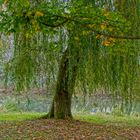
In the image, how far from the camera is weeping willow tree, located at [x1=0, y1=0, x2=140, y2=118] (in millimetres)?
6930

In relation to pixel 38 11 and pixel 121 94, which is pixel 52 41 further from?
pixel 38 11

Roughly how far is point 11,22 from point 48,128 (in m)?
3.72

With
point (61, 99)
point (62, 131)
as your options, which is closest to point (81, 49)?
point (62, 131)

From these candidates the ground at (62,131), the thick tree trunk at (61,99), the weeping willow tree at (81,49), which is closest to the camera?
the weeping willow tree at (81,49)

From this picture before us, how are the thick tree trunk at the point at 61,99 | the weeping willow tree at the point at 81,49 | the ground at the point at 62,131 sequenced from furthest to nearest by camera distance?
the thick tree trunk at the point at 61,99, the ground at the point at 62,131, the weeping willow tree at the point at 81,49

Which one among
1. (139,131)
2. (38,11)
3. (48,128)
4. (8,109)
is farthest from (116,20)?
(8,109)

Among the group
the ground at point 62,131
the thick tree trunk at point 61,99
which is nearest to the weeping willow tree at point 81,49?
the thick tree trunk at point 61,99

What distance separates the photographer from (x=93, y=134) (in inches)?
364

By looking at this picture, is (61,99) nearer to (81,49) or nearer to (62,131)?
(62,131)

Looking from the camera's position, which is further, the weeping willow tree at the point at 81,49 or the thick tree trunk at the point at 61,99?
the thick tree trunk at the point at 61,99

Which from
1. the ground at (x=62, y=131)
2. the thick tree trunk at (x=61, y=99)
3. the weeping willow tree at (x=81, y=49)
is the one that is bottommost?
the ground at (x=62, y=131)

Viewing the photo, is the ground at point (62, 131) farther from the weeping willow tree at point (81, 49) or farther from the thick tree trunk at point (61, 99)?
the weeping willow tree at point (81, 49)

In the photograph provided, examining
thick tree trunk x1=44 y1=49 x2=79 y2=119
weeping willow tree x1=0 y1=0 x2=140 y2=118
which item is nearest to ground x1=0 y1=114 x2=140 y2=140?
thick tree trunk x1=44 y1=49 x2=79 y2=119

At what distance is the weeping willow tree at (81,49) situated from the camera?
6.93 m
